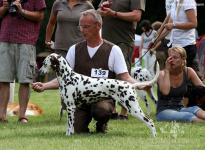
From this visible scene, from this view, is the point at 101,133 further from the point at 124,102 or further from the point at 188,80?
the point at 188,80

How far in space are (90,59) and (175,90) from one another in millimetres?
1773

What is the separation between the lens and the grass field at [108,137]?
6.55 m

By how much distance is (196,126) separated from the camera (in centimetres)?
835

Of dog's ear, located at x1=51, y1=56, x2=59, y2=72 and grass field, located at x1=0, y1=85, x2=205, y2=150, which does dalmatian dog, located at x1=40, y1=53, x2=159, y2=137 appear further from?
grass field, located at x1=0, y1=85, x2=205, y2=150

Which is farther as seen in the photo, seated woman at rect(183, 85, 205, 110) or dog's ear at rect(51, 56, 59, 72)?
seated woman at rect(183, 85, 205, 110)

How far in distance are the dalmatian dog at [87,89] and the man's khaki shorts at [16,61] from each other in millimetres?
1640

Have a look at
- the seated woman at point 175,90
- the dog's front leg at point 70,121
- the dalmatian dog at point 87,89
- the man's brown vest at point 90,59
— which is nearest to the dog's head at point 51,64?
the dalmatian dog at point 87,89

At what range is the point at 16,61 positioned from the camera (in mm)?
9078

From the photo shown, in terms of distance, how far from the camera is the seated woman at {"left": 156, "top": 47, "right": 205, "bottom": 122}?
8805 mm

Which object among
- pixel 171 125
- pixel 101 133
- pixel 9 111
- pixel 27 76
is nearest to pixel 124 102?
pixel 101 133

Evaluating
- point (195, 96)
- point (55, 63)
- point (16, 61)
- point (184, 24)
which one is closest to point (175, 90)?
point (195, 96)

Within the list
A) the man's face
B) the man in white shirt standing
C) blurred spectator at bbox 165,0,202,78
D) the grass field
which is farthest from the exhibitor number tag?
blurred spectator at bbox 165,0,202,78

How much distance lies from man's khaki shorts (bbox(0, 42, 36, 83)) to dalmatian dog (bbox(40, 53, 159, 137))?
5.38ft

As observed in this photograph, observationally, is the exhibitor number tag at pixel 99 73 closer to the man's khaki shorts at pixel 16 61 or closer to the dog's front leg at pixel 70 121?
the dog's front leg at pixel 70 121
